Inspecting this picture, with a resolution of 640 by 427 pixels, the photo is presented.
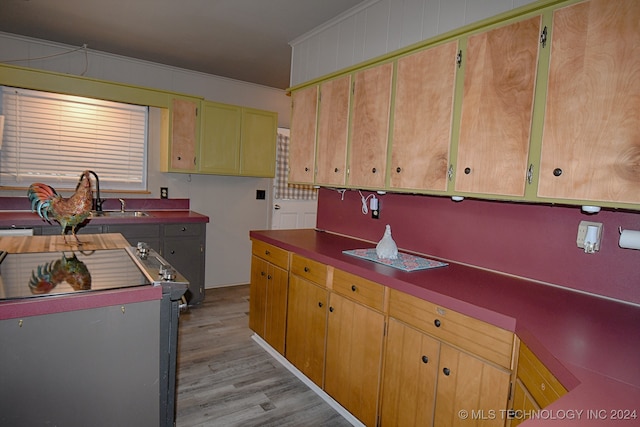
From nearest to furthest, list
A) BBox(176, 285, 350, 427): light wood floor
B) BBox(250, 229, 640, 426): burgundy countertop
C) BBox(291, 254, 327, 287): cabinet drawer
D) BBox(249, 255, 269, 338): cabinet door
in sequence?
BBox(250, 229, 640, 426): burgundy countertop → BBox(176, 285, 350, 427): light wood floor → BBox(291, 254, 327, 287): cabinet drawer → BBox(249, 255, 269, 338): cabinet door

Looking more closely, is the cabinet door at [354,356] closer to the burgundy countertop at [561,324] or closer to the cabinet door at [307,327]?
the cabinet door at [307,327]

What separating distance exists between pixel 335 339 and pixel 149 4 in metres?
2.67

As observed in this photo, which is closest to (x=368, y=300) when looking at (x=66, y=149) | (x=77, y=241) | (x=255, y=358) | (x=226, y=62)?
(x=255, y=358)

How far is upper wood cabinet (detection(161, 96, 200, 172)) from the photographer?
12.5ft

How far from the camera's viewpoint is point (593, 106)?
1.33 meters

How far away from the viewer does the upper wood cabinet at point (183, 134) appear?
150 inches

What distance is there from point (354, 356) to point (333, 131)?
60.9 inches

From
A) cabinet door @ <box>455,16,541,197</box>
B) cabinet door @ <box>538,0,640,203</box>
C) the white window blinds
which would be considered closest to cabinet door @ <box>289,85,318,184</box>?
cabinet door @ <box>455,16,541,197</box>

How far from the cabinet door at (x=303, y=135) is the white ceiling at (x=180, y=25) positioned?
55 centimetres

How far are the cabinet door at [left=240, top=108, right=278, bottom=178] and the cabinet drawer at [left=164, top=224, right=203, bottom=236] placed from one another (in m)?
0.90

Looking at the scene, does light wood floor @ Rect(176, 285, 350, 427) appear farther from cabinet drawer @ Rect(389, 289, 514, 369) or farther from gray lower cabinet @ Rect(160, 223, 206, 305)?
cabinet drawer @ Rect(389, 289, 514, 369)

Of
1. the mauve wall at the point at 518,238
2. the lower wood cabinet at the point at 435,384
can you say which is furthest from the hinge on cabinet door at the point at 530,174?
the lower wood cabinet at the point at 435,384

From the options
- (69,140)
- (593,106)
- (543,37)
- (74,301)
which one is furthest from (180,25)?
(593,106)

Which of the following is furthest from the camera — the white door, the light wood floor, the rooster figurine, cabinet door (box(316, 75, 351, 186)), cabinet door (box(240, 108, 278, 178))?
the white door
